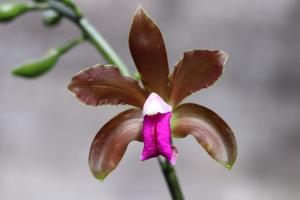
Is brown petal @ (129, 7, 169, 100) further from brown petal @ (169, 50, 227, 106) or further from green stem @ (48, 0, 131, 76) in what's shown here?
green stem @ (48, 0, 131, 76)

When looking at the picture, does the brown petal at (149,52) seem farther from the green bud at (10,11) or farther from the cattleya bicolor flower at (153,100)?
the green bud at (10,11)

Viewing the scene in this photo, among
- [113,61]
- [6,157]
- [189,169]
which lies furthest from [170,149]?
[6,157]

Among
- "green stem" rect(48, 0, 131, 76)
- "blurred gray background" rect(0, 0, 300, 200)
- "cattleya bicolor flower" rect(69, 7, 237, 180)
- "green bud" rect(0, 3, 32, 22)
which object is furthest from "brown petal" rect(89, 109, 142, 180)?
"blurred gray background" rect(0, 0, 300, 200)

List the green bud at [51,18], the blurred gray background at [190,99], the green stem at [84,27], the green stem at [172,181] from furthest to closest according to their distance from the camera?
the blurred gray background at [190,99] → the green bud at [51,18] → the green stem at [84,27] → the green stem at [172,181]

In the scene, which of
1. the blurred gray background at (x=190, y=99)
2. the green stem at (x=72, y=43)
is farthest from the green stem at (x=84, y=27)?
the blurred gray background at (x=190, y=99)

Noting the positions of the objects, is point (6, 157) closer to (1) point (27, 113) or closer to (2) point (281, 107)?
(1) point (27, 113)
